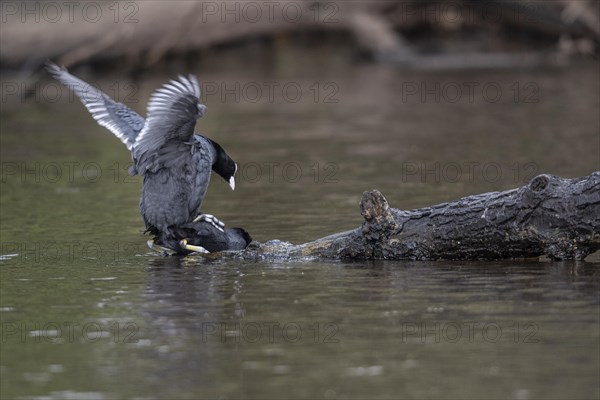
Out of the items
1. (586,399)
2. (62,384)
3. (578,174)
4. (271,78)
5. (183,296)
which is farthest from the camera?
(271,78)

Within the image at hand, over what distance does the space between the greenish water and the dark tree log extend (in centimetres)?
17

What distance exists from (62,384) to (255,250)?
3724 mm

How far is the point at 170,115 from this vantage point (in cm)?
969

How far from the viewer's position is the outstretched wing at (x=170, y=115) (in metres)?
9.45

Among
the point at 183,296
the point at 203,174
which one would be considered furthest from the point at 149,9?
the point at 183,296

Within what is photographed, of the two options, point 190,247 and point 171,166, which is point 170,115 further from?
point 190,247

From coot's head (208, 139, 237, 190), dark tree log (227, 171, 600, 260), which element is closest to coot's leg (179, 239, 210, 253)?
coot's head (208, 139, 237, 190)

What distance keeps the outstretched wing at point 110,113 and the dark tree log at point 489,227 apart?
80.4 inches

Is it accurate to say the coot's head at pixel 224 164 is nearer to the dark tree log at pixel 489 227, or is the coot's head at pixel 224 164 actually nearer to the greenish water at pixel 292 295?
the greenish water at pixel 292 295

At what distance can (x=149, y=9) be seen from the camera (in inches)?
928

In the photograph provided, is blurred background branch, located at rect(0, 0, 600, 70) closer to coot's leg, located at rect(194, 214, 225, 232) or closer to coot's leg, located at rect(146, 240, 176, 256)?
coot's leg, located at rect(146, 240, 176, 256)

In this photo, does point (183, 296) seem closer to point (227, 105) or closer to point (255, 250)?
point (255, 250)

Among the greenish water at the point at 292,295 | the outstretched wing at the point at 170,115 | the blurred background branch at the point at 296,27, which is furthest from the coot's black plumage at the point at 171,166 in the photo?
the blurred background branch at the point at 296,27

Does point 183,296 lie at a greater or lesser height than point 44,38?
lesser
